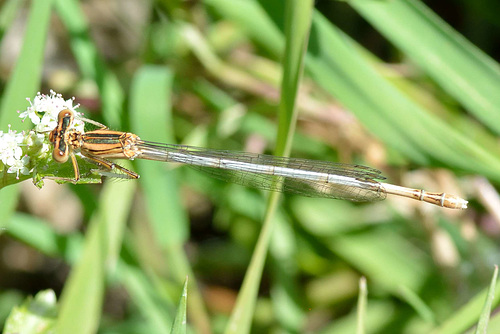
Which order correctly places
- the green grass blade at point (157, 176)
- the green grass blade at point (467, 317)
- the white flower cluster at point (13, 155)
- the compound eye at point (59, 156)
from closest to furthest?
the white flower cluster at point (13, 155) < the compound eye at point (59, 156) < the green grass blade at point (467, 317) < the green grass blade at point (157, 176)

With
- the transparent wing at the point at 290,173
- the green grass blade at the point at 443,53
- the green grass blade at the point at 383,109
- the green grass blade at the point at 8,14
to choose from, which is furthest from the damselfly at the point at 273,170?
the green grass blade at the point at 8,14

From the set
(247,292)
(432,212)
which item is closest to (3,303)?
(247,292)

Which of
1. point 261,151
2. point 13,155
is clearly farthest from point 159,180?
point 13,155

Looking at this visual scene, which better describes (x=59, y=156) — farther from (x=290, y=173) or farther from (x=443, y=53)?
(x=443, y=53)

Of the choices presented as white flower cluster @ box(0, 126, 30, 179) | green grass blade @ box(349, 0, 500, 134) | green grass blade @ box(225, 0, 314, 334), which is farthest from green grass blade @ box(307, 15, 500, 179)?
white flower cluster @ box(0, 126, 30, 179)

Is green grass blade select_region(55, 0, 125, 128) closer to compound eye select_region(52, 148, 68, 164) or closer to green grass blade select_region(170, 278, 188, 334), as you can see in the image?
compound eye select_region(52, 148, 68, 164)

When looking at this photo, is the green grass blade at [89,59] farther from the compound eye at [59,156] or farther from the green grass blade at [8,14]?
the compound eye at [59,156]

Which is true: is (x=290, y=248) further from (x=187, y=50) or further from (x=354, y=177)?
(x=187, y=50)
